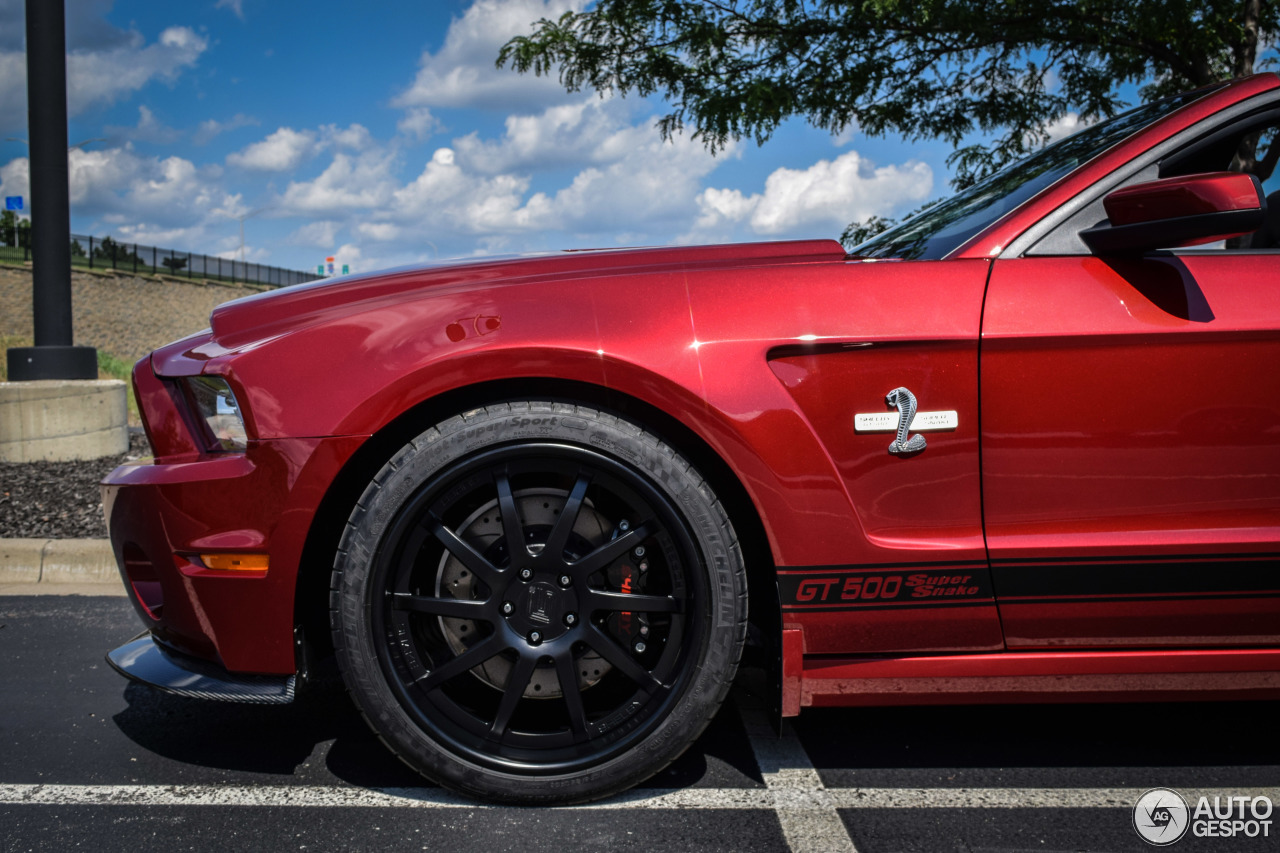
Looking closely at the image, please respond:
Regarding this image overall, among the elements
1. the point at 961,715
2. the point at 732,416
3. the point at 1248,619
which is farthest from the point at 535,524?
the point at 1248,619

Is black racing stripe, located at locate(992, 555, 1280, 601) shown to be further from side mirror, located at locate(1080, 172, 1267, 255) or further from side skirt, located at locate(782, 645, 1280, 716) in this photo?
side mirror, located at locate(1080, 172, 1267, 255)

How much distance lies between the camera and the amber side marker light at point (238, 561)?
189 cm

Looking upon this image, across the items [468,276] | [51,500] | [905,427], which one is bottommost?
[51,500]


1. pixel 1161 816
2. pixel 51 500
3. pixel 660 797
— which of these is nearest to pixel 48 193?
pixel 51 500

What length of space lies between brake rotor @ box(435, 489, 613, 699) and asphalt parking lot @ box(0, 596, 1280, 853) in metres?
0.28

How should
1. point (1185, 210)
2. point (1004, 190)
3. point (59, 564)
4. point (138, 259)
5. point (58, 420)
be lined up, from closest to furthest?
point (1185, 210)
point (1004, 190)
point (59, 564)
point (58, 420)
point (138, 259)

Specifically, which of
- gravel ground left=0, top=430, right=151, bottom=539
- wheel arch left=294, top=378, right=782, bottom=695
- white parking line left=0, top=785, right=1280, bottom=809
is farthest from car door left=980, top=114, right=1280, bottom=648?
gravel ground left=0, top=430, right=151, bottom=539

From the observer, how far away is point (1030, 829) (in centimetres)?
185

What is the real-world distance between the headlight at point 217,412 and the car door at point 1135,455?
5.32 ft

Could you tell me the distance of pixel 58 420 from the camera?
6.24 m

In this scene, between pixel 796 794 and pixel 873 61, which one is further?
pixel 873 61

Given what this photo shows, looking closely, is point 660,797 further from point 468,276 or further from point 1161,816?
point 468,276

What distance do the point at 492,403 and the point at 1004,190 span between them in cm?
146

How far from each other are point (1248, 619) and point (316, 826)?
2052mm
